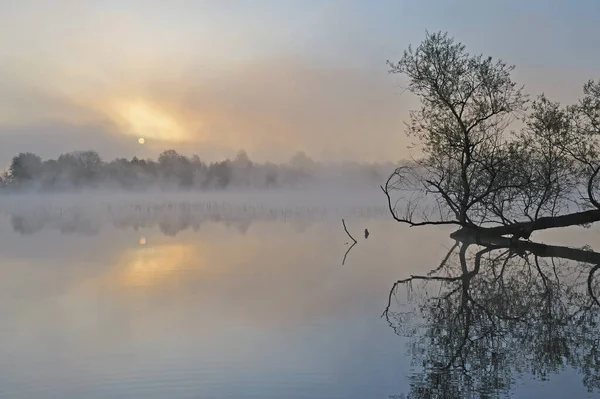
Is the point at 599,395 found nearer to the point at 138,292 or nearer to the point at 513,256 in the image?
the point at 138,292

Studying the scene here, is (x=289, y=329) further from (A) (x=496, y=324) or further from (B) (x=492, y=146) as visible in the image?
(B) (x=492, y=146)

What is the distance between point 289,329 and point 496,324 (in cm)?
332

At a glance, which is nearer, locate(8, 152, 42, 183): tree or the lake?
the lake

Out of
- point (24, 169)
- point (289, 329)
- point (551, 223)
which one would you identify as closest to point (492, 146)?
point (551, 223)

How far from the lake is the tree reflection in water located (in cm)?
3

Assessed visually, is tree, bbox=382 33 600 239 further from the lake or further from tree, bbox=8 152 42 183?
tree, bbox=8 152 42 183

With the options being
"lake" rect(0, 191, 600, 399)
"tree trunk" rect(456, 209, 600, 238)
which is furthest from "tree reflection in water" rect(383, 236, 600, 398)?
"tree trunk" rect(456, 209, 600, 238)

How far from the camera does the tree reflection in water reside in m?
6.88

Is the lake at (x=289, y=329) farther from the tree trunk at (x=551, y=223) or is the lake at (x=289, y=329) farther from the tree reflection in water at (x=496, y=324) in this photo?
the tree trunk at (x=551, y=223)

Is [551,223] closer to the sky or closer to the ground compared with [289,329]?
closer to the sky

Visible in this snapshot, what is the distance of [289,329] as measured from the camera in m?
9.49

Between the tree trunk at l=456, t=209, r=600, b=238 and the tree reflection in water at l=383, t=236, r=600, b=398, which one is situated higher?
the tree trunk at l=456, t=209, r=600, b=238

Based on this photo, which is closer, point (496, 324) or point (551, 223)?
point (496, 324)

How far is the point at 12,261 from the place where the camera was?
18.1 m
